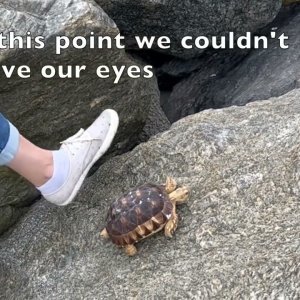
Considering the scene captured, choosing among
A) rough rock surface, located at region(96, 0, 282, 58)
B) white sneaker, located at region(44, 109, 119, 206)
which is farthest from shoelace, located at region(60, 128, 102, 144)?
rough rock surface, located at region(96, 0, 282, 58)

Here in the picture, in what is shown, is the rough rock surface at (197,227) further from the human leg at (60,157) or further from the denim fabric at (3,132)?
the denim fabric at (3,132)

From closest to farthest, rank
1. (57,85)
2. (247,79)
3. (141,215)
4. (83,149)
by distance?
(141,215) < (83,149) < (57,85) < (247,79)

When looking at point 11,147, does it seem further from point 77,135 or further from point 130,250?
point 130,250

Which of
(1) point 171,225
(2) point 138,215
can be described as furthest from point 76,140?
(1) point 171,225

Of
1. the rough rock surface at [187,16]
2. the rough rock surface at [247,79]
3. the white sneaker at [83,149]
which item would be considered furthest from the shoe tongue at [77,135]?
the rough rock surface at [247,79]

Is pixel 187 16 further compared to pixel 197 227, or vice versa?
pixel 187 16

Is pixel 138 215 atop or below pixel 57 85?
below

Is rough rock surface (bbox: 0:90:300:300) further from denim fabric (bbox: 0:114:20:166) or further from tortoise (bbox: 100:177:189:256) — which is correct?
denim fabric (bbox: 0:114:20:166)

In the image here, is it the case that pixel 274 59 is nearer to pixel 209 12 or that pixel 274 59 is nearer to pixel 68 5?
pixel 209 12

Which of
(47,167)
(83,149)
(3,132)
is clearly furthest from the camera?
(83,149)
